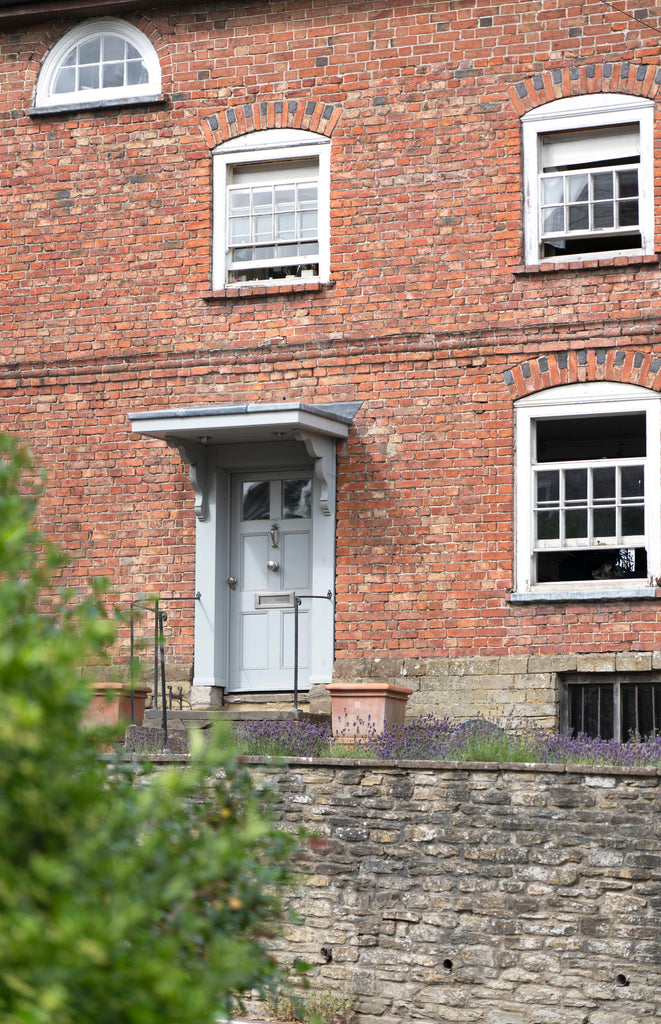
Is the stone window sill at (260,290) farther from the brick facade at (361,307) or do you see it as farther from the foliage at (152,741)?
the foliage at (152,741)

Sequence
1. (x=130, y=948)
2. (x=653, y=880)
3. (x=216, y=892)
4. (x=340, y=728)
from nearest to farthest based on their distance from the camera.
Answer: (x=130, y=948) < (x=216, y=892) < (x=653, y=880) < (x=340, y=728)

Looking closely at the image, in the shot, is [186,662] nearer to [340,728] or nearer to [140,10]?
[340,728]

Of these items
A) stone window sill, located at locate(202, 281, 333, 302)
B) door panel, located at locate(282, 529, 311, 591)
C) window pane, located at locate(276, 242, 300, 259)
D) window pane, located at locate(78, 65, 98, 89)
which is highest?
window pane, located at locate(78, 65, 98, 89)

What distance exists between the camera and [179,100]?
48.1 feet

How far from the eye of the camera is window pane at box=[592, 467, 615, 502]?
13.1m

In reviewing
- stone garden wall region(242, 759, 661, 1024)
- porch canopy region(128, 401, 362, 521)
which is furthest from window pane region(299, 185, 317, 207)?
stone garden wall region(242, 759, 661, 1024)

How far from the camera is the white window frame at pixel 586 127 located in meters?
13.3

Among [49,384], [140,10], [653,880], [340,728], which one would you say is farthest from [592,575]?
[140,10]

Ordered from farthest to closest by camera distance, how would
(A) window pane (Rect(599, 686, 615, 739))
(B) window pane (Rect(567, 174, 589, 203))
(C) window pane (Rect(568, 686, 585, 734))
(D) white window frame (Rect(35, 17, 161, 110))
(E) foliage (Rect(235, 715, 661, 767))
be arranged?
1. (D) white window frame (Rect(35, 17, 161, 110))
2. (B) window pane (Rect(567, 174, 589, 203))
3. (C) window pane (Rect(568, 686, 585, 734))
4. (A) window pane (Rect(599, 686, 615, 739))
5. (E) foliage (Rect(235, 715, 661, 767))

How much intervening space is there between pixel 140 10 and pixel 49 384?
3891 mm

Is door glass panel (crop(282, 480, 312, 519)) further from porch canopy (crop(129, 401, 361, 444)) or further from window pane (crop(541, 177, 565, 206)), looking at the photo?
window pane (crop(541, 177, 565, 206))

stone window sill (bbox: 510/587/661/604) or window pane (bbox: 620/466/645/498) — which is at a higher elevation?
window pane (bbox: 620/466/645/498)

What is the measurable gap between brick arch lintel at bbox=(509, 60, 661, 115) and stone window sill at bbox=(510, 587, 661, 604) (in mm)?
4462

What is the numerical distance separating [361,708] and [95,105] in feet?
22.7
